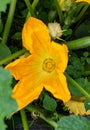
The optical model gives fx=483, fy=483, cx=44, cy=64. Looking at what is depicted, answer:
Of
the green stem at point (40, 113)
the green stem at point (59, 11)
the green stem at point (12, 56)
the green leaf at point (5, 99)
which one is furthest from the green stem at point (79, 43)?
the green leaf at point (5, 99)

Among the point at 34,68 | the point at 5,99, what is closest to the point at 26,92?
the point at 34,68

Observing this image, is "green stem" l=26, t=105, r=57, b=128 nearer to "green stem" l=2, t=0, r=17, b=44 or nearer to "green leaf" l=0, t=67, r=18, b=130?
"green stem" l=2, t=0, r=17, b=44

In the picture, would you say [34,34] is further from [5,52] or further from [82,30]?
[82,30]

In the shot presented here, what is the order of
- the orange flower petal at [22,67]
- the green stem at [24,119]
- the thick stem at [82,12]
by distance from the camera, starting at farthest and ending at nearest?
the thick stem at [82,12], the green stem at [24,119], the orange flower petal at [22,67]

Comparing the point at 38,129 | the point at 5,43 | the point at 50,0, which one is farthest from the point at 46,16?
the point at 38,129

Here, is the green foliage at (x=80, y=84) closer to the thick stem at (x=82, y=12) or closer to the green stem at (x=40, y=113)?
the green stem at (x=40, y=113)
